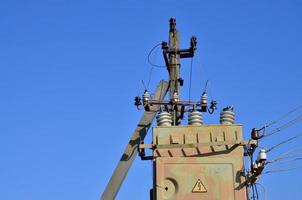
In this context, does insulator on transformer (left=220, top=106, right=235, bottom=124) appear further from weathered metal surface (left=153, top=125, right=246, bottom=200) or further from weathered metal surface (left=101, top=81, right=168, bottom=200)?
weathered metal surface (left=101, top=81, right=168, bottom=200)

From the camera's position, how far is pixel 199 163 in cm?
1525

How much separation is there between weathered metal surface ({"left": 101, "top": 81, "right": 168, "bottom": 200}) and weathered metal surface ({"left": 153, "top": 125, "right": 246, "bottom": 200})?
410cm

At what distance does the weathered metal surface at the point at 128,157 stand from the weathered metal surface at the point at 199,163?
13.5 ft

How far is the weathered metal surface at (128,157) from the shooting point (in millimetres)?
19884

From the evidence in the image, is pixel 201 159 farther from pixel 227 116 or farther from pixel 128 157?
pixel 128 157

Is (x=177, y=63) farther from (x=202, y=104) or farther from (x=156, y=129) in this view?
(x=156, y=129)

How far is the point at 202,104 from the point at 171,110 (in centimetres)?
120

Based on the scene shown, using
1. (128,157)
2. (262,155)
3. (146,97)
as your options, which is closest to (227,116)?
(262,155)

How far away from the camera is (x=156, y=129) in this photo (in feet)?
52.3

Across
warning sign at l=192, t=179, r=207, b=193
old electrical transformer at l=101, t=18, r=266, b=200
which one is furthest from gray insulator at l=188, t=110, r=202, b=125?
warning sign at l=192, t=179, r=207, b=193

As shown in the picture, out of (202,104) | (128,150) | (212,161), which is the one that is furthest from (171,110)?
(212,161)

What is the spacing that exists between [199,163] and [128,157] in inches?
202

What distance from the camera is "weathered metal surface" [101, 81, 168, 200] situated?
19.9 meters

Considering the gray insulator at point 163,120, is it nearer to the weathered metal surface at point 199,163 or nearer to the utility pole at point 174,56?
the weathered metal surface at point 199,163
